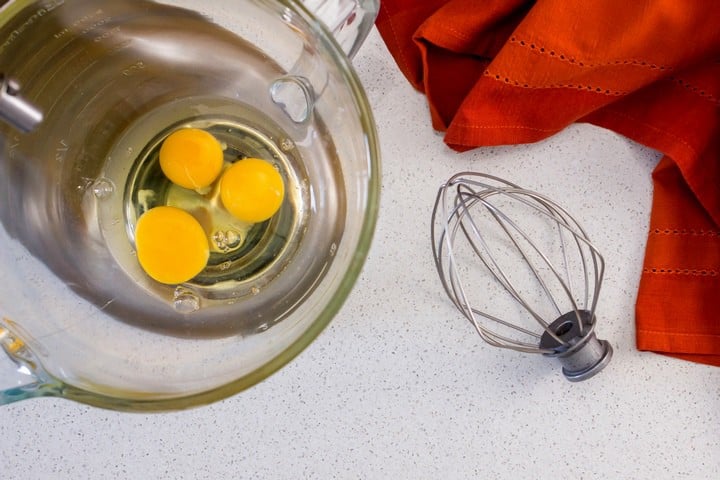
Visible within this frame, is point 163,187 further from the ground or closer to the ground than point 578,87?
further from the ground

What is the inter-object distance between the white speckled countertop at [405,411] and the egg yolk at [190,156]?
0.19m

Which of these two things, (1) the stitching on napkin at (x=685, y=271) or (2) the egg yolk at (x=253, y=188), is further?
(1) the stitching on napkin at (x=685, y=271)

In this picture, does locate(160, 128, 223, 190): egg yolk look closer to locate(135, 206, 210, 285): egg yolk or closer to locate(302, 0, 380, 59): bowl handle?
locate(135, 206, 210, 285): egg yolk

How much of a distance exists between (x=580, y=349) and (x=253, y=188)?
0.34 metres

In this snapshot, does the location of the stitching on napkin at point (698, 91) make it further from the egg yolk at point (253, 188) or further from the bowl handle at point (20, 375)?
the bowl handle at point (20, 375)

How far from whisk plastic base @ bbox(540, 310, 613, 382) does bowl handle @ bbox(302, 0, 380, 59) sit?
33 cm

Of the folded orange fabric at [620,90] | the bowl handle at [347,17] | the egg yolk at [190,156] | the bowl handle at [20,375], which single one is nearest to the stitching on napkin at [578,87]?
the folded orange fabric at [620,90]

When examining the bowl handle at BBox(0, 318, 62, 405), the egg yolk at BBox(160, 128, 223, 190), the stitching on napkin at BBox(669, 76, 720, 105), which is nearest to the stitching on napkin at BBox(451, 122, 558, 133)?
the stitching on napkin at BBox(669, 76, 720, 105)

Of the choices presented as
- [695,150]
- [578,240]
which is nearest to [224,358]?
[578,240]

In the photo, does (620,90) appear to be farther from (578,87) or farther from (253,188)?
(253,188)

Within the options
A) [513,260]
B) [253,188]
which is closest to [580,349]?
[513,260]

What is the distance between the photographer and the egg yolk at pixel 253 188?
55 centimetres

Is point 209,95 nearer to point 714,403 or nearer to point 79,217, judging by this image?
point 79,217

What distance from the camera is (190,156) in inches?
21.6
